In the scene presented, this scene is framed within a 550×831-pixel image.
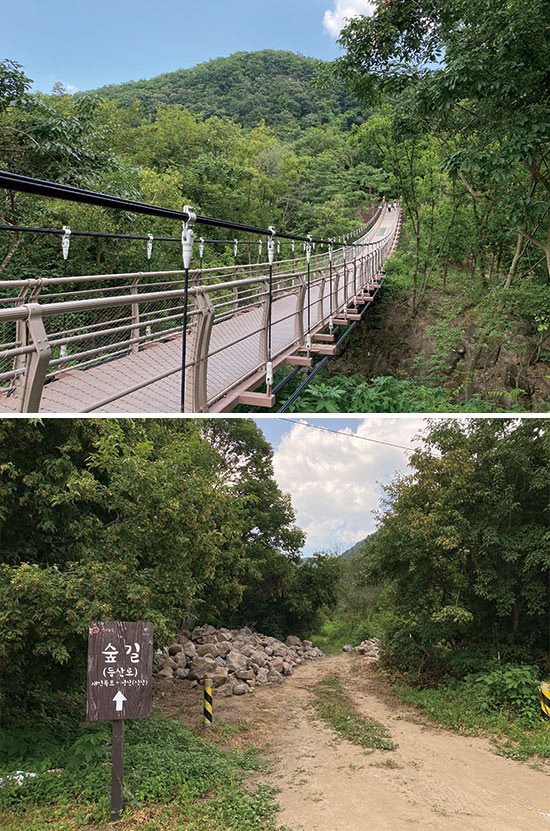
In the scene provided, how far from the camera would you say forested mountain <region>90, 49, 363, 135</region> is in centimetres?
4153

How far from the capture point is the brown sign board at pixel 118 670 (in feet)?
14.3

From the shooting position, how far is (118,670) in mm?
4480

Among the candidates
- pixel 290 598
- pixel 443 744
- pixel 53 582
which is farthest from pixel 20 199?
pixel 290 598

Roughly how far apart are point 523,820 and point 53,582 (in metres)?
4.27

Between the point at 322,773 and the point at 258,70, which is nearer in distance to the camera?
the point at 322,773

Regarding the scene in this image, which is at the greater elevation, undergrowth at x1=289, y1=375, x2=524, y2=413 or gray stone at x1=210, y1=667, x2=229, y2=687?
undergrowth at x1=289, y1=375, x2=524, y2=413

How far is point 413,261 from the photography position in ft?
62.0

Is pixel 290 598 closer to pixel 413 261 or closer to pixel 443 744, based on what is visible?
pixel 443 744

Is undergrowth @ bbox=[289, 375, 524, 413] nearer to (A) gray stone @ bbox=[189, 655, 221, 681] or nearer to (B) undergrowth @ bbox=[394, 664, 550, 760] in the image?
(B) undergrowth @ bbox=[394, 664, 550, 760]

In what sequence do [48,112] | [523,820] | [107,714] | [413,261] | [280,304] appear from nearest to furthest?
[107,714]
[523,820]
[48,112]
[280,304]
[413,261]

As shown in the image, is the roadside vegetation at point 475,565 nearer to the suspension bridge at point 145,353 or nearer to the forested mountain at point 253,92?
the suspension bridge at point 145,353

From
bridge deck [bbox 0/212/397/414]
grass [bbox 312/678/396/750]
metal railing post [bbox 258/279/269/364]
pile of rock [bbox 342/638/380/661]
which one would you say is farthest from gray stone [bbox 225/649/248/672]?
metal railing post [bbox 258/279/269/364]

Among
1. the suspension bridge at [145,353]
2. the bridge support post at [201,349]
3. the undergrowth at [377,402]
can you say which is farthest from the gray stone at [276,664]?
the bridge support post at [201,349]

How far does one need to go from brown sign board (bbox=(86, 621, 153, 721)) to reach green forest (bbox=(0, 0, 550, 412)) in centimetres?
442
